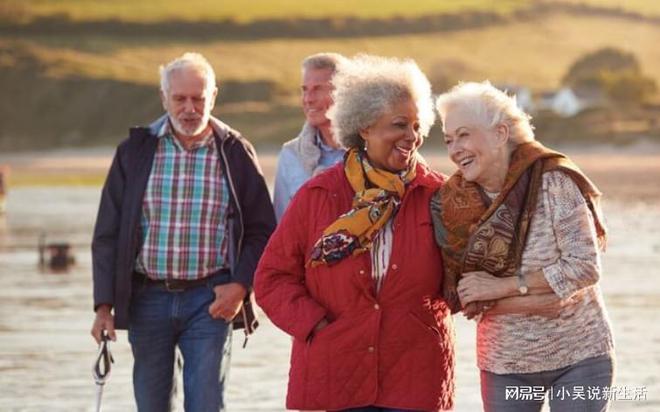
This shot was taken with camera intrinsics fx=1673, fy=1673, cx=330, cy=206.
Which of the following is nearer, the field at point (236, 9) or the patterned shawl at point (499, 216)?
the patterned shawl at point (499, 216)

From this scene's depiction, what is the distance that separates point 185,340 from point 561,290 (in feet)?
7.18

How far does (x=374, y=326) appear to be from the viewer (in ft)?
19.0

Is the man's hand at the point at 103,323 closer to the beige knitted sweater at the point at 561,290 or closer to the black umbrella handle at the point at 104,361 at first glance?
the black umbrella handle at the point at 104,361

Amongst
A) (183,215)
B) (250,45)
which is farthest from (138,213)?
(250,45)

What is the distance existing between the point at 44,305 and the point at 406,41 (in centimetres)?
12782

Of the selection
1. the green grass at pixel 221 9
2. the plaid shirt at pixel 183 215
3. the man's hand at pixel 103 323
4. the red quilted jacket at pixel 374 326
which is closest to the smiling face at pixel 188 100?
the plaid shirt at pixel 183 215

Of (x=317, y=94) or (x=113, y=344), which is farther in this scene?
(x=113, y=344)

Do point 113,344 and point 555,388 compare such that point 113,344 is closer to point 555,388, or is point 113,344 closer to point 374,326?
point 374,326

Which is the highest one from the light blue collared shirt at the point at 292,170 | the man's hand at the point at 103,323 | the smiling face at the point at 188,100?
the smiling face at the point at 188,100

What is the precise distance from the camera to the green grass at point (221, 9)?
14562 cm

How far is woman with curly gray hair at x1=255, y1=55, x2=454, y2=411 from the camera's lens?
5.82 metres

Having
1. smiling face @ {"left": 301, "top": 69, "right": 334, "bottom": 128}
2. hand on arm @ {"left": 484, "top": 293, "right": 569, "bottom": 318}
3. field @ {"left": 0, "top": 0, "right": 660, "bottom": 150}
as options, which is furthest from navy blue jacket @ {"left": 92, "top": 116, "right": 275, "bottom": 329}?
field @ {"left": 0, "top": 0, "right": 660, "bottom": 150}

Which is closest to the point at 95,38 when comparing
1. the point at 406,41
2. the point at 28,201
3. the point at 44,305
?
the point at 406,41

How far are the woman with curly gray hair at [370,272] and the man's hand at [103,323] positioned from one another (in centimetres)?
136
